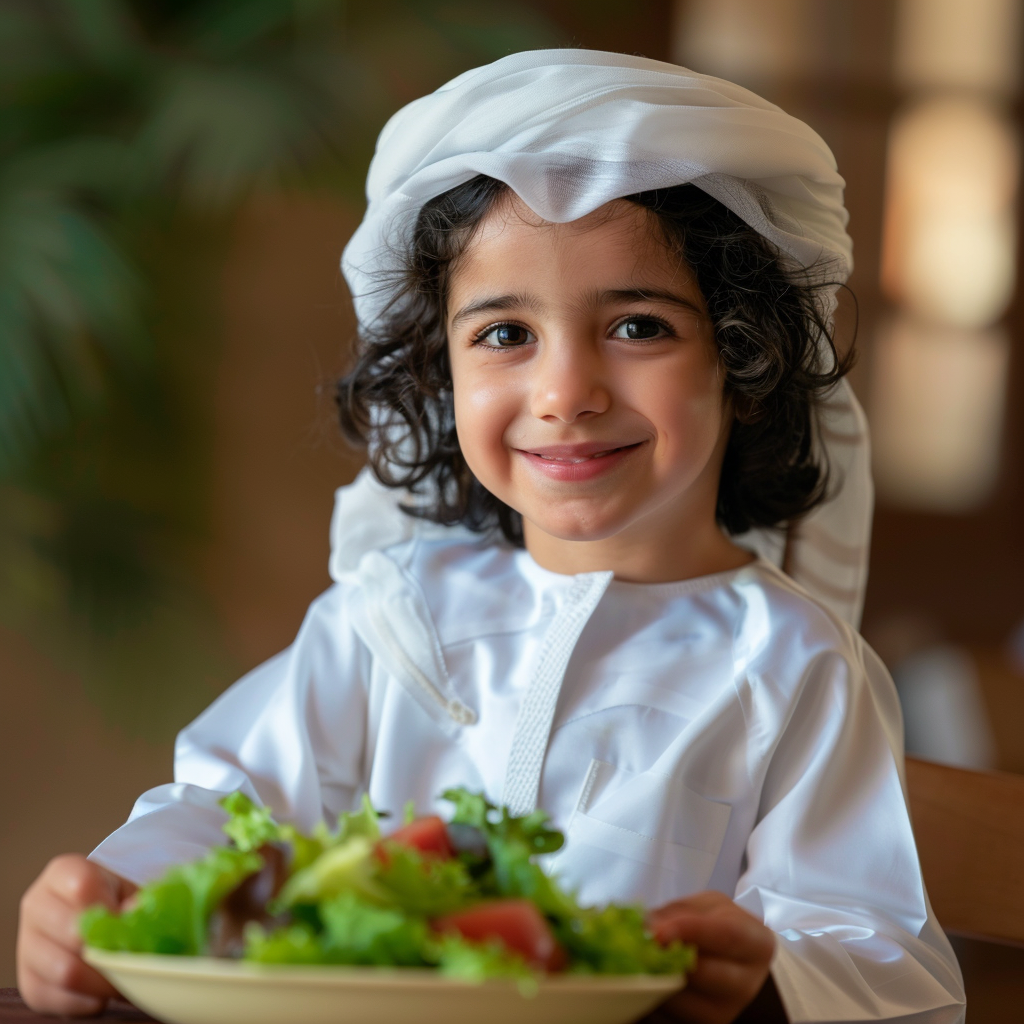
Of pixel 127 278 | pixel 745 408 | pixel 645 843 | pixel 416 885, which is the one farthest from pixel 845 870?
pixel 127 278

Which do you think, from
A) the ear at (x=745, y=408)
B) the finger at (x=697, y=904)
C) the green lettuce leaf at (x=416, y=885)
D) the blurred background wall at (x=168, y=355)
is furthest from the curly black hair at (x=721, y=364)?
the green lettuce leaf at (x=416, y=885)

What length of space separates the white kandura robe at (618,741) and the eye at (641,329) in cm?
22

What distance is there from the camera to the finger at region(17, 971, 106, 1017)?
0.58 m

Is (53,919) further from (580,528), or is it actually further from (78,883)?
(580,528)

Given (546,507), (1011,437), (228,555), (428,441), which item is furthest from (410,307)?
(1011,437)

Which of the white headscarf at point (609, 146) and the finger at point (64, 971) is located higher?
the white headscarf at point (609, 146)

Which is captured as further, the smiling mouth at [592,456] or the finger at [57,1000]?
the smiling mouth at [592,456]

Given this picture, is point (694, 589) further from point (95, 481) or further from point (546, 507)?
point (95, 481)

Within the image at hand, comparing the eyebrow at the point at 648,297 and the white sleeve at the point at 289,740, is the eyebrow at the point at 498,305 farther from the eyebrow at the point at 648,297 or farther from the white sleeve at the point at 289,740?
the white sleeve at the point at 289,740

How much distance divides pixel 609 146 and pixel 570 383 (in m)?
0.17

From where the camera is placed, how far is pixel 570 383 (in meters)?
0.84

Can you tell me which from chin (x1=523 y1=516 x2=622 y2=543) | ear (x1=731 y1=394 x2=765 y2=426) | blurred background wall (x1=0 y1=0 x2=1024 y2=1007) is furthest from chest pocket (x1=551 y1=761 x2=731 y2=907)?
blurred background wall (x1=0 y1=0 x2=1024 y2=1007)

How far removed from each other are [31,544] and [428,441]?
3.10 ft

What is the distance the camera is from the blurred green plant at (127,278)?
1765mm
